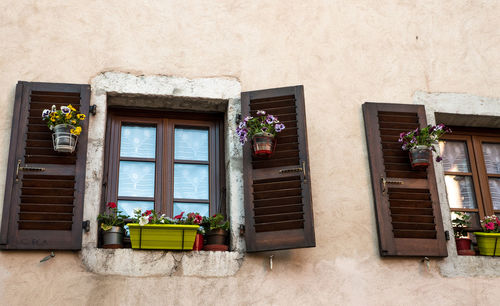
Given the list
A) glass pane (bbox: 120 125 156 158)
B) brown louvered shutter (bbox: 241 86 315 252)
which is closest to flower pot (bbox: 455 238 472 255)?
brown louvered shutter (bbox: 241 86 315 252)

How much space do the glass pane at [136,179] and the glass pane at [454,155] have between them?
2523 millimetres

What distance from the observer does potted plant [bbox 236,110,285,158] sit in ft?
16.8

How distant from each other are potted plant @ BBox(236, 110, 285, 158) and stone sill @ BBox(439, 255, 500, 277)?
5.30 ft

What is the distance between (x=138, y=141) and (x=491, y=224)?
291 centimetres

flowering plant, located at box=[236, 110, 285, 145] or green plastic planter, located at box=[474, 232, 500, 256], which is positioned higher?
flowering plant, located at box=[236, 110, 285, 145]

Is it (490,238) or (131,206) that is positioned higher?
(131,206)

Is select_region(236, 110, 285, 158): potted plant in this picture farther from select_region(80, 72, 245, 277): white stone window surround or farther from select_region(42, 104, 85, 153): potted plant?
select_region(42, 104, 85, 153): potted plant

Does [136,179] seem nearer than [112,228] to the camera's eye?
No

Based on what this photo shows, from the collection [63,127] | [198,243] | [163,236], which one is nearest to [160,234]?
[163,236]

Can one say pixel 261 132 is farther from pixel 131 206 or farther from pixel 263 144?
pixel 131 206

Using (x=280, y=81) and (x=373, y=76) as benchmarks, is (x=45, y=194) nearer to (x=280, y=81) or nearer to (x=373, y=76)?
(x=280, y=81)

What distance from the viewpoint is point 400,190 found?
17.5 ft

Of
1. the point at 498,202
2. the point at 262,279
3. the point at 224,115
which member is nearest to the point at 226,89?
the point at 224,115

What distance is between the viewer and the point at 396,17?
606cm
